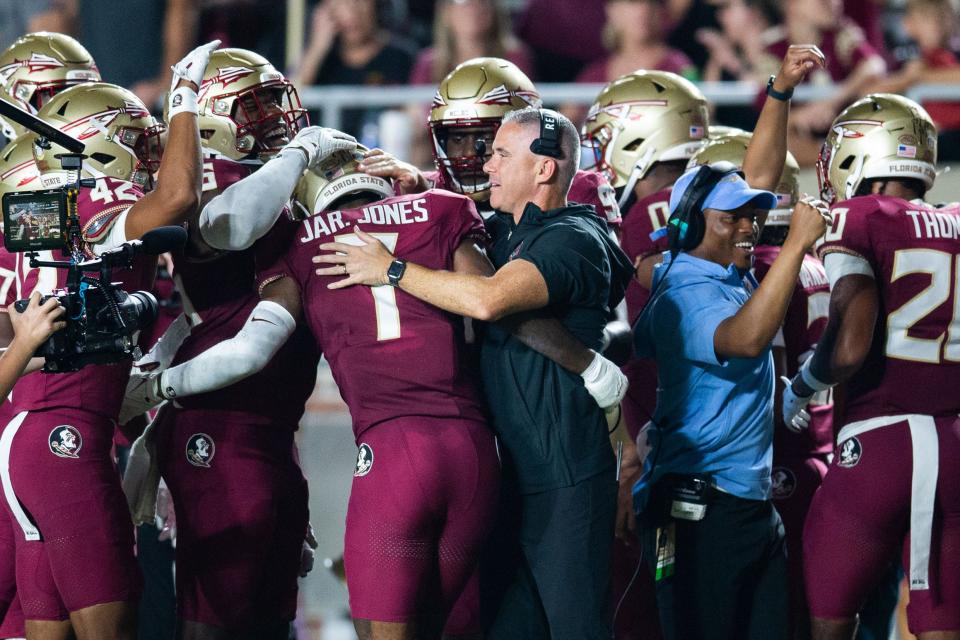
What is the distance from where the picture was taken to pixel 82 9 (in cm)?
982

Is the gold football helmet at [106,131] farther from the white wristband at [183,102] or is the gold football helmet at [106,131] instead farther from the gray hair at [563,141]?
the gray hair at [563,141]

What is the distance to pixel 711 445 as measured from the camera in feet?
14.1

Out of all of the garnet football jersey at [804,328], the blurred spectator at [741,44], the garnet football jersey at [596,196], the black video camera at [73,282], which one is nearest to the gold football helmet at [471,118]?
the garnet football jersey at [596,196]

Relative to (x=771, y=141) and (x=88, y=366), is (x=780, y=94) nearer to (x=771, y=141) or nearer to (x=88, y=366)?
(x=771, y=141)

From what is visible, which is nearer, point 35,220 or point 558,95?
point 35,220

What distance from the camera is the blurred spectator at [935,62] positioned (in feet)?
27.4

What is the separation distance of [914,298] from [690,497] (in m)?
0.98

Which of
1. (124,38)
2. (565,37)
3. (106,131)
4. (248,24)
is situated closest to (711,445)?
(106,131)

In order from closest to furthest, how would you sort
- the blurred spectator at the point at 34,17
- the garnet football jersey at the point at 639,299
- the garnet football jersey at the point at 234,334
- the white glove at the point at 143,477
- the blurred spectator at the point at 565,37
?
the garnet football jersey at the point at 234,334
the white glove at the point at 143,477
the garnet football jersey at the point at 639,299
the blurred spectator at the point at 565,37
the blurred spectator at the point at 34,17

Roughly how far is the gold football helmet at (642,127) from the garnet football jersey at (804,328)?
2.52ft

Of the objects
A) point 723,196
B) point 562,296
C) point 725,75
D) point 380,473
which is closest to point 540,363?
point 562,296

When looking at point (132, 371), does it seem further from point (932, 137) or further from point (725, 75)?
point (725, 75)

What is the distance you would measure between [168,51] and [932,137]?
6.22 meters

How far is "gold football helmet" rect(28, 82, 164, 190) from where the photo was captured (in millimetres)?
4676
